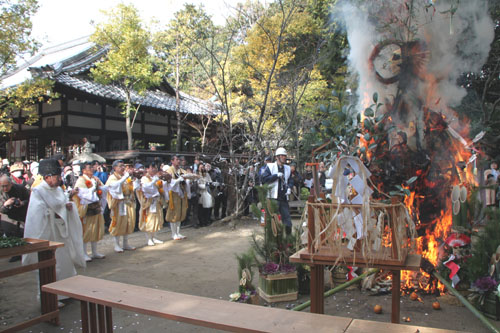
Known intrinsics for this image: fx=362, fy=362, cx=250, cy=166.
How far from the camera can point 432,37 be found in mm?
6348

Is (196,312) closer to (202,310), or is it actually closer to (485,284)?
(202,310)

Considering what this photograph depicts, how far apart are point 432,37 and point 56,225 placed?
683cm

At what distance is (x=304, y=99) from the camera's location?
15898mm

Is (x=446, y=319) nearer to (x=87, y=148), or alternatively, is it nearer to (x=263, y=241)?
(x=263, y=241)

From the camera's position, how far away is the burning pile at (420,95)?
5324 millimetres

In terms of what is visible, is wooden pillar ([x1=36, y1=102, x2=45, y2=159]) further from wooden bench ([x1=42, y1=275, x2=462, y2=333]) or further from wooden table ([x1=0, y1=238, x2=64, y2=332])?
wooden bench ([x1=42, y1=275, x2=462, y2=333])

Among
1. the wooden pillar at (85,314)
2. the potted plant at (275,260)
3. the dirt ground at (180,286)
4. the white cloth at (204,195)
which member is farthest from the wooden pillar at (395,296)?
the white cloth at (204,195)

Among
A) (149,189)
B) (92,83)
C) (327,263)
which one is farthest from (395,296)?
(92,83)

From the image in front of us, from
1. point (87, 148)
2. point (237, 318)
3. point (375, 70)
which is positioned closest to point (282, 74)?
point (87, 148)

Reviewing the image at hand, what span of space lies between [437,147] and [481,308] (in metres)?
2.35

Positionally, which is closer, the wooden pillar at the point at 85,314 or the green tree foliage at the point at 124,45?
the wooden pillar at the point at 85,314

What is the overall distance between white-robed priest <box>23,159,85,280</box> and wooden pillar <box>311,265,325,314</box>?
3.60 meters

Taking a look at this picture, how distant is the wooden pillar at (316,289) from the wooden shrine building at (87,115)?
1232 centimetres

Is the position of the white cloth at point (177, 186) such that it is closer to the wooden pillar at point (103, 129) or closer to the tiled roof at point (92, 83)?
the tiled roof at point (92, 83)
